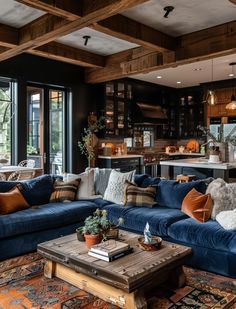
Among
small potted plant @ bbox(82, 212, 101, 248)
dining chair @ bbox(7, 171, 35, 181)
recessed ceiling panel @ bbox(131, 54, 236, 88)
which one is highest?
recessed ceiling panel @ bbox(131, 54, 236, 88)

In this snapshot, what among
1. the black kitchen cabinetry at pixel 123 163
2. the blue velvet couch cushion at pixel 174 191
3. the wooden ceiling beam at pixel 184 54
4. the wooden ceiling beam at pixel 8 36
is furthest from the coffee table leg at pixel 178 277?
the black kitchen cabinetry at pixel 123 163

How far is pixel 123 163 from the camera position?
752cm

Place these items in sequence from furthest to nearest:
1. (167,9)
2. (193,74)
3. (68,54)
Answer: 1. (193,74)
2. (68,54)
3. (167,9)

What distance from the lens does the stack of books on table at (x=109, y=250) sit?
7.82 feet

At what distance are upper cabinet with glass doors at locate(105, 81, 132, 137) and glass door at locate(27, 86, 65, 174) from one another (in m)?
1.14

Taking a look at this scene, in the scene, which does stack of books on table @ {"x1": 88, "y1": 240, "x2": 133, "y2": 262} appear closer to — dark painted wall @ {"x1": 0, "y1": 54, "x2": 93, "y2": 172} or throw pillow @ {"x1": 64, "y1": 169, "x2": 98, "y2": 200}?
throw pillow @ {"x1": 64, "y1": 169, "x2": 98, "y2": 200}

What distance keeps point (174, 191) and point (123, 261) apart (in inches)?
69.1

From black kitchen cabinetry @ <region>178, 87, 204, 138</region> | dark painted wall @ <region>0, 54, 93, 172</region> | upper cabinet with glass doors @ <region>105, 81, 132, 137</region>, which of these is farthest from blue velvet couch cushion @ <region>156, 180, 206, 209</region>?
black kitchen cabinetry @ <region>178, 87, 204, 138</region>

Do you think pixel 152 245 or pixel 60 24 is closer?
pixel 152 245

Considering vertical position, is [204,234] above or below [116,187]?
below

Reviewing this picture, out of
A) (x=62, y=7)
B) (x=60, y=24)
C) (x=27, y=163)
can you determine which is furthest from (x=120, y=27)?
(x=27, y=163)

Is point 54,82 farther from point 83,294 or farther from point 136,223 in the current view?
point 83,294

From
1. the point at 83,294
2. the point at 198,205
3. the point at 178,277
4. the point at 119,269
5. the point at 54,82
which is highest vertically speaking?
the point at 54,82

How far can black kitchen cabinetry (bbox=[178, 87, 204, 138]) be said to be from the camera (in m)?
9.45
